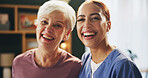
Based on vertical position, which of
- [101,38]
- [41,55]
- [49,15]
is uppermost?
[49,15]

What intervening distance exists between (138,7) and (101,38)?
9.11 ft

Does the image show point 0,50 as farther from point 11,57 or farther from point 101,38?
point 101,38

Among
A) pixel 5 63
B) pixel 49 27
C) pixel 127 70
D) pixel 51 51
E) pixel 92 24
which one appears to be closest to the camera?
pixel 127 70

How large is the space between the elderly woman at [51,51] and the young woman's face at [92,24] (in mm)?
202

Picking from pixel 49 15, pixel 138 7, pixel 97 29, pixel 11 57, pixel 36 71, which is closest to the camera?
pixel 97 29

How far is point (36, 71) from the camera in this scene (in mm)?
1273

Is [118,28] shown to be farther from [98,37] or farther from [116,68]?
[116,68]

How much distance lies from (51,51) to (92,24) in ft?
1.36

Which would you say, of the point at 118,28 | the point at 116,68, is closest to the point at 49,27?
the point at 116,68

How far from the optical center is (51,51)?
1.26 meters

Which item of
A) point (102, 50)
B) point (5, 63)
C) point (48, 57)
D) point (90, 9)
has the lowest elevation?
point (5, 63)

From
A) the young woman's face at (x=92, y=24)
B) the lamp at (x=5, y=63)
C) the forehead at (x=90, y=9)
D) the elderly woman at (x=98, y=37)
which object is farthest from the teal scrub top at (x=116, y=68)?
the lamp at (x=5, y=63)

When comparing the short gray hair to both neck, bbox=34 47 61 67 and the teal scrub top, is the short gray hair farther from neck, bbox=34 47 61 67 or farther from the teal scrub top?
the teal scrub top

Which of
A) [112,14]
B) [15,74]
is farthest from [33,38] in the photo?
[15,74]
